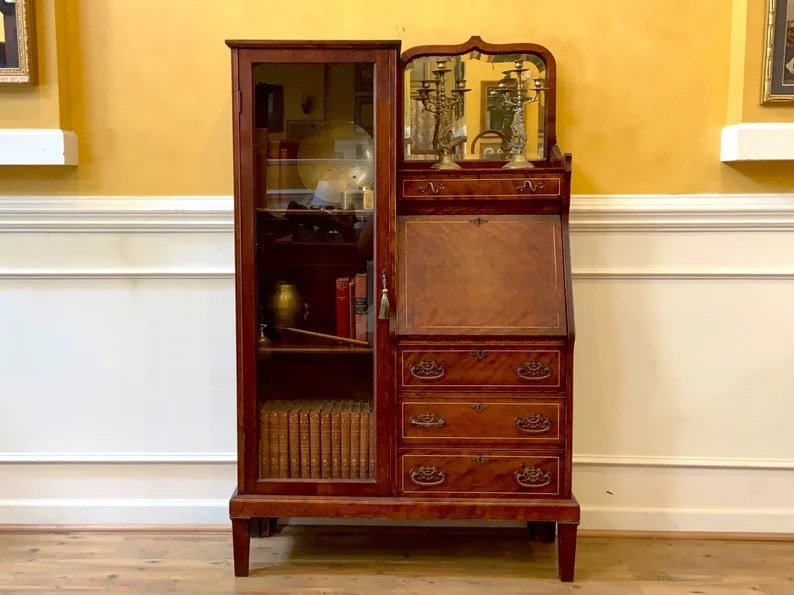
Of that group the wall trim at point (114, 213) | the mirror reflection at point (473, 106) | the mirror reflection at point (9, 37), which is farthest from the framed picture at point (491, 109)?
the mirror reflection at point (9, 37)

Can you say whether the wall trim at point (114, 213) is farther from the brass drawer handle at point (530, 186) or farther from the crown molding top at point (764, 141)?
the crown molding top at point (764, 141)

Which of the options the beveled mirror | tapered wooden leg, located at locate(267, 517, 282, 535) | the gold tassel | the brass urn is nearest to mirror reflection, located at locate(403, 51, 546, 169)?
the beveled mirror

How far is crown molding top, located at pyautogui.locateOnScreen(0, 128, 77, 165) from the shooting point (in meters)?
2.44

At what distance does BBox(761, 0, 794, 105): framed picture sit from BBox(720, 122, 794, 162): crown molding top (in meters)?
0.09

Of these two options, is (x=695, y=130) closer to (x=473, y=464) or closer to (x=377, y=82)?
(x=377, y=82)

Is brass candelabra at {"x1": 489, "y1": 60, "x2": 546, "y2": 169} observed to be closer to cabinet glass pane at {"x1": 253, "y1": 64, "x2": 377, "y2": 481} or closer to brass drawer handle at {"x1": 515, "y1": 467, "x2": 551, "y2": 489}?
cabinet glass pane at {"x1": 253, "y1": 64, "x2": 377, "y2": 481}

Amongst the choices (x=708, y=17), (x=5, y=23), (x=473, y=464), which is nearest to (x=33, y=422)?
(x=5, y=23)

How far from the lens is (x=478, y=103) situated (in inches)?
97.8

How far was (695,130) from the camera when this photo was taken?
8.21ft

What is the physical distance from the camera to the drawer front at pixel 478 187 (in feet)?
7.18

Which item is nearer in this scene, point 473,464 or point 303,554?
point 473,464

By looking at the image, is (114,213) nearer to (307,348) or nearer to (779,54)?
(307,348)

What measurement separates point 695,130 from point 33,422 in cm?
249

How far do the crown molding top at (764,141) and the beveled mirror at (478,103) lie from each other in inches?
23.7
